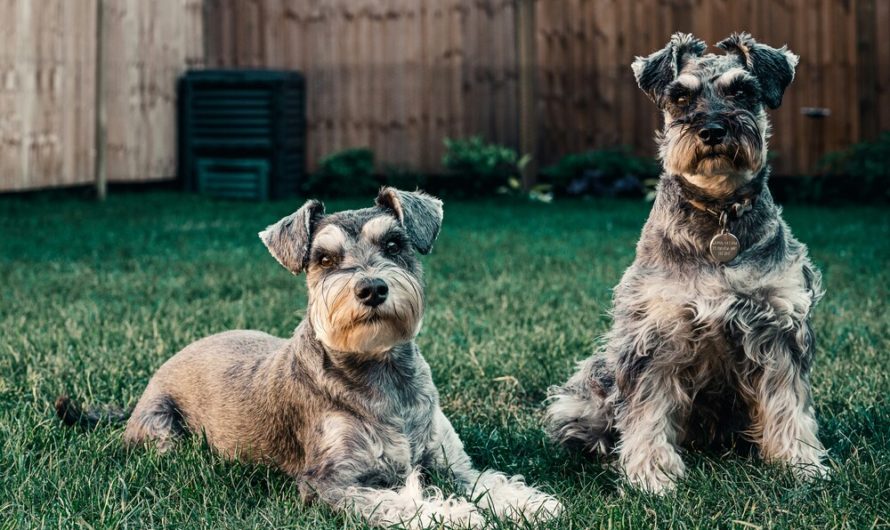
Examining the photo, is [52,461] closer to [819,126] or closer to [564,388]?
[564,388]

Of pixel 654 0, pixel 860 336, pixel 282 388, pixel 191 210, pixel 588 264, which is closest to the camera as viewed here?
pixel 282 388

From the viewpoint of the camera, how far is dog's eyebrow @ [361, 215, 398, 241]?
11.9ft

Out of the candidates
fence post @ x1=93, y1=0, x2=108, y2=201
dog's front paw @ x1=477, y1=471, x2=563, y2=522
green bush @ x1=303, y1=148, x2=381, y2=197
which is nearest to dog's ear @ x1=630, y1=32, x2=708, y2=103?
dog's front paw @ x1=477, y1=471, x2=563, y2=522

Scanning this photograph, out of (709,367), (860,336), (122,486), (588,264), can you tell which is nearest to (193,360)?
(122,486)

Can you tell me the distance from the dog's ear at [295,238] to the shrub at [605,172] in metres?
9.87

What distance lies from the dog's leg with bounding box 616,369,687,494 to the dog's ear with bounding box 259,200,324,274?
1.24 m

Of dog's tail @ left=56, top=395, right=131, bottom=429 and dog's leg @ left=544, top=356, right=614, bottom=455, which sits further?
dog's tail @ left=56, top=395, right=131, bottom=429

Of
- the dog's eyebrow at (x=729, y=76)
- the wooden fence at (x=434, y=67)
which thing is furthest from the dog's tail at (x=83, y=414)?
the wooden fence at (x=434, y=67)

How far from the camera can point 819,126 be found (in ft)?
41.6

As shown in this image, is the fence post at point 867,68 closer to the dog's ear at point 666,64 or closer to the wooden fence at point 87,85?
the wooden fence at point 87,85

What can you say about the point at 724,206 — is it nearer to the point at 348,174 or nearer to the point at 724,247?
the point at 724,247

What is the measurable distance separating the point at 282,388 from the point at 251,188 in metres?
10.2

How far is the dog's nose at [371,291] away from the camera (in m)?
3.37

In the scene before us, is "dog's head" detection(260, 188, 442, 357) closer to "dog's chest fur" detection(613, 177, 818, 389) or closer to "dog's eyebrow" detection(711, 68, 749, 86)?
"dog's chest fur" detection(613, 177, 818, 389)
